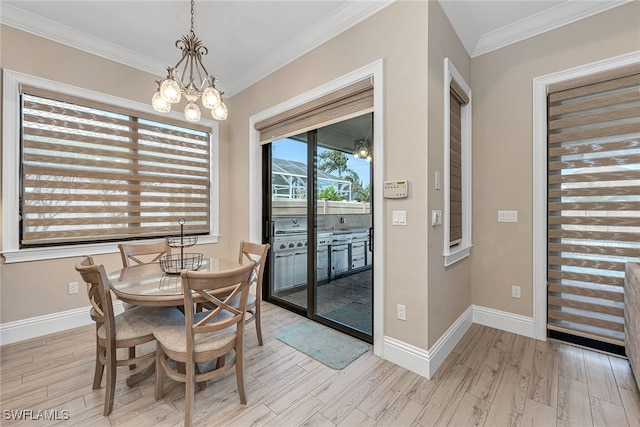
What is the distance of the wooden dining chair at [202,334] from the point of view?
1.45 metres

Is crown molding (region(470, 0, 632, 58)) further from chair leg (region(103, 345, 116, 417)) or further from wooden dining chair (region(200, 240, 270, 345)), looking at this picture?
chair leg (region(103, 345, 116, 417))

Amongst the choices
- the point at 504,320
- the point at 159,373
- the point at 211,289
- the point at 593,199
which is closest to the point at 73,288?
the point at 159,373

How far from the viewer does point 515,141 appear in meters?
2.64

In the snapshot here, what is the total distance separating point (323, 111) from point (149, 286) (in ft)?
6.90

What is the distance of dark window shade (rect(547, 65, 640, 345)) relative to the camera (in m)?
2.18

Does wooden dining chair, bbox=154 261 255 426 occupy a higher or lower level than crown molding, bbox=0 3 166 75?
lower

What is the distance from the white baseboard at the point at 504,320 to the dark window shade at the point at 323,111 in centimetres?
236

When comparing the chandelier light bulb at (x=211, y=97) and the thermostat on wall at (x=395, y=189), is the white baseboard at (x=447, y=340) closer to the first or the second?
the thermostat on wall at (x=395, y=189)

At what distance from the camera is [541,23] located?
2.45m

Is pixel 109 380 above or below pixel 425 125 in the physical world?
below

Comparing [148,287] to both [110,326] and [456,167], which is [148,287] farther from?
[456,167]

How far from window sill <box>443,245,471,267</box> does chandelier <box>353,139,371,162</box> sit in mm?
1102

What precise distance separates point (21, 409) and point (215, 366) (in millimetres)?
1121

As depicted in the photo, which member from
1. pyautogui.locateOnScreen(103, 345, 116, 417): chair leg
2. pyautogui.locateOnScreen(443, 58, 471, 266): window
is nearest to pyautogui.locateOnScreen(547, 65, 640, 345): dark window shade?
pyautogui.locateOnScreen(443, 58, 471, 266): window
